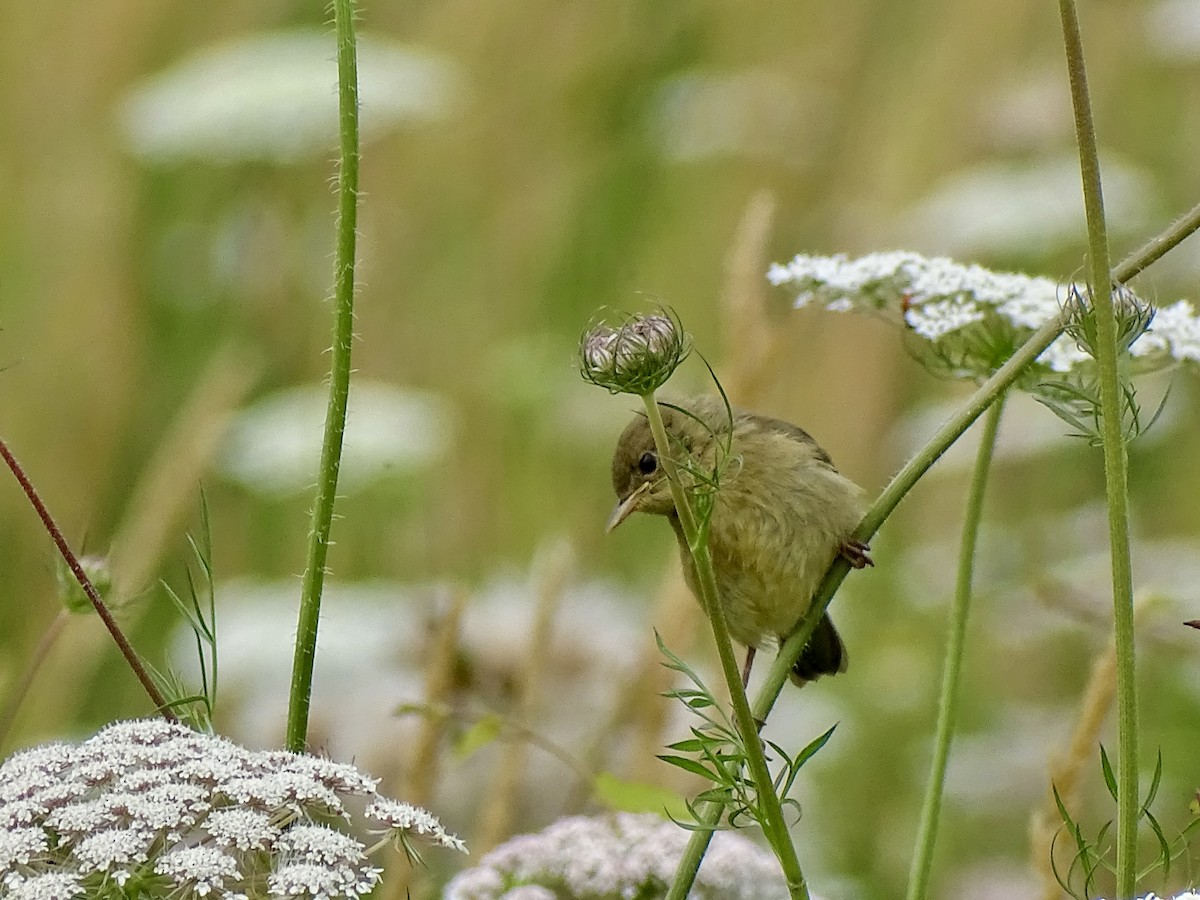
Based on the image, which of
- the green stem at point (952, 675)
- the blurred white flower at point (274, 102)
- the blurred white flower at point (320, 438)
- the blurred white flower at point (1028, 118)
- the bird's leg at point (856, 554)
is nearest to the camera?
the green stem at point (952, 675)

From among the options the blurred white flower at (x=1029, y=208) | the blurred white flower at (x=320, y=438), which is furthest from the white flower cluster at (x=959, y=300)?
the blurred white flower at (x=1029, y=208)

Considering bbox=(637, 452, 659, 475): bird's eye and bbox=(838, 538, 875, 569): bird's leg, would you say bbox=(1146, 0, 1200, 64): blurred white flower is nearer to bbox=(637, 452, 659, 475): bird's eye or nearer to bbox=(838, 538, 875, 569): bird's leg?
bbox=(637, 452, 659, 475): bird's eye

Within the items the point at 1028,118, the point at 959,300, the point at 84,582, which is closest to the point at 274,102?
the point at 1028,118

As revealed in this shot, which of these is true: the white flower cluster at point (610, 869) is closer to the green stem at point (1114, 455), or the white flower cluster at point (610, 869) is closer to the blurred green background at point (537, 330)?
the green stem at point (1114, 455)

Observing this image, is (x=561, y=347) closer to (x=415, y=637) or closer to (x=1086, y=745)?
(x=415, y=637)

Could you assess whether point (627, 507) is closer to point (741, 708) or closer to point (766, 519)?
point (766, 519)

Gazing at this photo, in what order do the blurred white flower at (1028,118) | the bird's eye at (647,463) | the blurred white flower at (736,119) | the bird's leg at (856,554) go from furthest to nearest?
the blurred white flower at (736,119)
the blurred white flower at (1028,118)
the bird's eye at (647,463)
the bird's leg at (856,554)

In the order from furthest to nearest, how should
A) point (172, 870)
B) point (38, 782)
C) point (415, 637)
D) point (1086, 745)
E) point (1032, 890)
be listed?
point (415, 637)
point (1032, 890)
point (1086, 745)
point (38, 782)
point (172, 870)

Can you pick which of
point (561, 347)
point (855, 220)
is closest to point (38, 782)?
point (561, 347)
